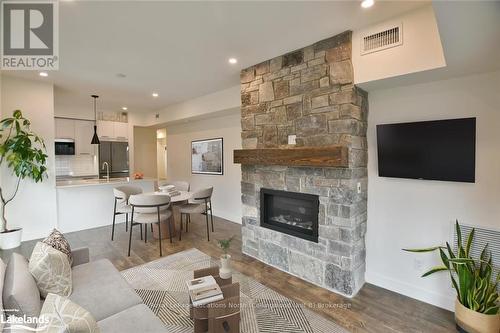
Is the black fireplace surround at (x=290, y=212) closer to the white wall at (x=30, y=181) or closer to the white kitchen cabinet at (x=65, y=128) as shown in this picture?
the white wall at (x=30, y=181)

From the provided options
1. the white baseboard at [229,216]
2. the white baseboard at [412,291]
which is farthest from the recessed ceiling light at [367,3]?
the white baseboard at [229,216]

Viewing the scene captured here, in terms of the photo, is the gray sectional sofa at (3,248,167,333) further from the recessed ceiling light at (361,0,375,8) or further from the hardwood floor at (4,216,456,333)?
the recessed ceiling light at (361,0,375,8)

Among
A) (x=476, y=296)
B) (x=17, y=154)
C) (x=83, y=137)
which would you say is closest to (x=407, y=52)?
(x=476, y=296)

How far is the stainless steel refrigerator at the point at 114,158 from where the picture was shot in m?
6.79

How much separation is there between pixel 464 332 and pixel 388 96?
225 cm

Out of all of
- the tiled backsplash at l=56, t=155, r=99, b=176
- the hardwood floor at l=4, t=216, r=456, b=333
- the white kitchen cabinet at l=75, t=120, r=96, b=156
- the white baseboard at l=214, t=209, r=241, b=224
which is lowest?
the hardwood floor at l=4, t=216, r=456, b=333

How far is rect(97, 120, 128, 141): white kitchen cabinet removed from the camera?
6.75 metres

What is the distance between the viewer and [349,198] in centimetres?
254

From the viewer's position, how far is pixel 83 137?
6.55 meters

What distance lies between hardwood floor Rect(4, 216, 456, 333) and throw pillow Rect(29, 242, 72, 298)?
4.88 ft

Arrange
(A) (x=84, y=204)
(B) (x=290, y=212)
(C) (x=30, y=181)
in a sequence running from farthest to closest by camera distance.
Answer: (A) (x=84, y=204) < (C) (x=30, y=181) < (B) (x=290, y=212)

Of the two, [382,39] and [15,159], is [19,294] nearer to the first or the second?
[15,159]

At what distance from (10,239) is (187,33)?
3981mm

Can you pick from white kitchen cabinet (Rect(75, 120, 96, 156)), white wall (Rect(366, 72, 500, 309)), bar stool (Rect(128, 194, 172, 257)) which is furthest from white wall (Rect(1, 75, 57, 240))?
white wall (Rect(366, 72, 500, 309))
